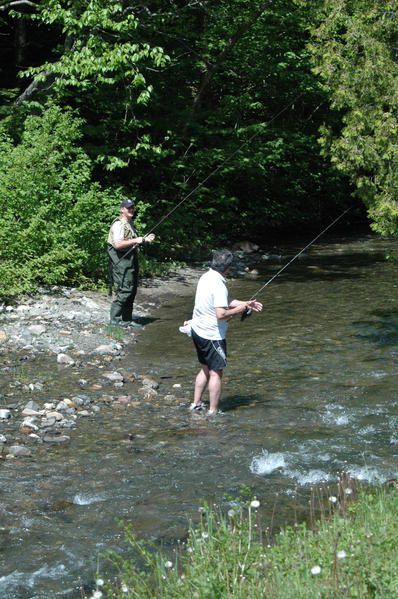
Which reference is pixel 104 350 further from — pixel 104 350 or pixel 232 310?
pixel 232 310

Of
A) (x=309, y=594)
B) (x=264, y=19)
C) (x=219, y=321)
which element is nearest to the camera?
(x=309, y=594)

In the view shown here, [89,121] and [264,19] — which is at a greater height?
[264,19]

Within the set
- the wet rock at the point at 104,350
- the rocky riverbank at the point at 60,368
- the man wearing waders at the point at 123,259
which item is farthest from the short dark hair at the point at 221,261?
the man wearing waders at the point at 123,259

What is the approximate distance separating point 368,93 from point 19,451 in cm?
617

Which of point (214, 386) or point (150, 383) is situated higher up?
point (214, 386)

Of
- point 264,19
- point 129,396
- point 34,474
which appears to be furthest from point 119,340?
point 264,19

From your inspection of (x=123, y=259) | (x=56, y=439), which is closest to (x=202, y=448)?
(x=56, y=439)

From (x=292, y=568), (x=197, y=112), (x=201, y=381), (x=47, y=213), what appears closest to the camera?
(x=292, y=568)

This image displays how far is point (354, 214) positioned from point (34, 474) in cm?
2388

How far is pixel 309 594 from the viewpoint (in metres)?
4.56

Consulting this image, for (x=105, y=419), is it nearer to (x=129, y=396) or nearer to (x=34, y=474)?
(x=129, y=396)

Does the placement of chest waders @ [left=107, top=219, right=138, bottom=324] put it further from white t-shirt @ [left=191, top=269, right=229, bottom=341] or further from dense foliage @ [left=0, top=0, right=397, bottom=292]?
white t-shirt @ [left=191, top=269, right=229, bottom=341]

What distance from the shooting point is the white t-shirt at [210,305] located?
9.55 meters

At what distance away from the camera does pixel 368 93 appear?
11281mm
